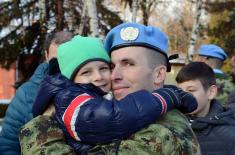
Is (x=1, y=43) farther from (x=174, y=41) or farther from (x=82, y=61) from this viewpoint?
(x=174, y=41)

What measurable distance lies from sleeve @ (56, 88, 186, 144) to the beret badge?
283 millimetres

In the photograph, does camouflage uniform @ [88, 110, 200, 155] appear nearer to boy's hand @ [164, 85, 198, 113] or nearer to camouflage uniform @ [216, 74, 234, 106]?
boy's hand @ [164, 85, 198, 113]

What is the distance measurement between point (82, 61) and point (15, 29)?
1540cm

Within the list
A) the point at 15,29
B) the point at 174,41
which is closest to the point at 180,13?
the point at 174,41

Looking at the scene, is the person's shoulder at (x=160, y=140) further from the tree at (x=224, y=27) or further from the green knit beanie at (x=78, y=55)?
the tree at (x=224, y=27)

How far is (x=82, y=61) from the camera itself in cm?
224

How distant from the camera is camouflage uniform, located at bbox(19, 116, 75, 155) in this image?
1.97 metres

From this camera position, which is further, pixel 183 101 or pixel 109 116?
pixel 183 101

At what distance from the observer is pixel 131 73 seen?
2.12 meters

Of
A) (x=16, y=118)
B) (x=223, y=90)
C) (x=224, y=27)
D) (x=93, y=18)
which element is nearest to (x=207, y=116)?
(x=16, y=118)

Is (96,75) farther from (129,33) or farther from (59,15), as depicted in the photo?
(59,15)

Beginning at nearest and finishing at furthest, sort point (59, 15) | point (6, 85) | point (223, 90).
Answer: point (223, 90)
point (59, 15)
point (6, 85)

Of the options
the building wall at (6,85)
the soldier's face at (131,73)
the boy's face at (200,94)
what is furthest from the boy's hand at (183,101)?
the building wall at (6,85)

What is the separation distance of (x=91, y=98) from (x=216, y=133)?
1.60 meters
